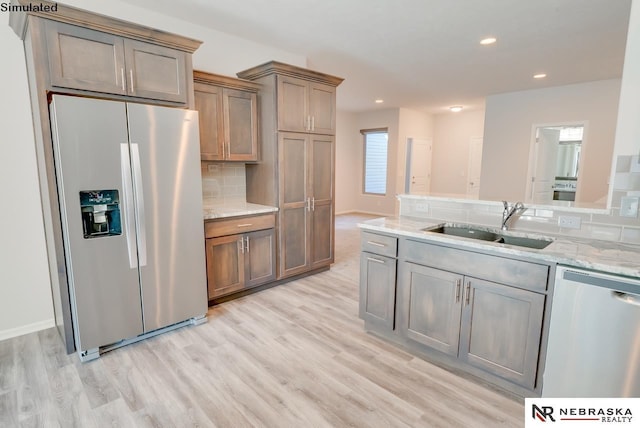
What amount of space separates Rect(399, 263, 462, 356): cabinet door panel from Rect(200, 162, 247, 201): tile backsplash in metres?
2.31

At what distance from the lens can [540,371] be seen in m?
1.85

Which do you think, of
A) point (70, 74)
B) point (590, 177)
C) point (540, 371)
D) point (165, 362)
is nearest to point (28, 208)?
point (70, 74)

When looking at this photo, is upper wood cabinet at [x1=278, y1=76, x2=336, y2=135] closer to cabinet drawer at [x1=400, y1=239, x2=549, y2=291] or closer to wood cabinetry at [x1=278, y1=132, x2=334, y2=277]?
wood cabinetry at [x1=278, y1=132, x2=334, y2=277]

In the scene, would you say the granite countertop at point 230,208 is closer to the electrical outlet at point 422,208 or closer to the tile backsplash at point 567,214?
the electrical outlet at point 422,208

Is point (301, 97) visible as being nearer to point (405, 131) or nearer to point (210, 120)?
point (210, 120)

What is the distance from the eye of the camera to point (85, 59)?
2.26 m

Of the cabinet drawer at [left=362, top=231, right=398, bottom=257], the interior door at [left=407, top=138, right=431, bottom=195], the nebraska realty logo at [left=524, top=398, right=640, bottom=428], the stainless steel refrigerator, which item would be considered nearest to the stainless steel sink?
the cabinet drawer at [left=362, top=231, right=398, bottom=257]

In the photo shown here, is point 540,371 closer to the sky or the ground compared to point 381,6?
closer to the ground

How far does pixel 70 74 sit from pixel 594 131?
7224 mm

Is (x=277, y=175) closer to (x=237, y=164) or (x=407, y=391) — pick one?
(x=237, y=164)

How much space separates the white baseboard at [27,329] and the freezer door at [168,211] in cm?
102

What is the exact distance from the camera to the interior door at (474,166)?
28.0 ft

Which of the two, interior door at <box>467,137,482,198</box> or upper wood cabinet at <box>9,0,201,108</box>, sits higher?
upper wood cabinet at <box>9,0,201,108</box>

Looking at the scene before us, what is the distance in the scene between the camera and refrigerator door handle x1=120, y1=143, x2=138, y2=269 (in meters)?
2.34
